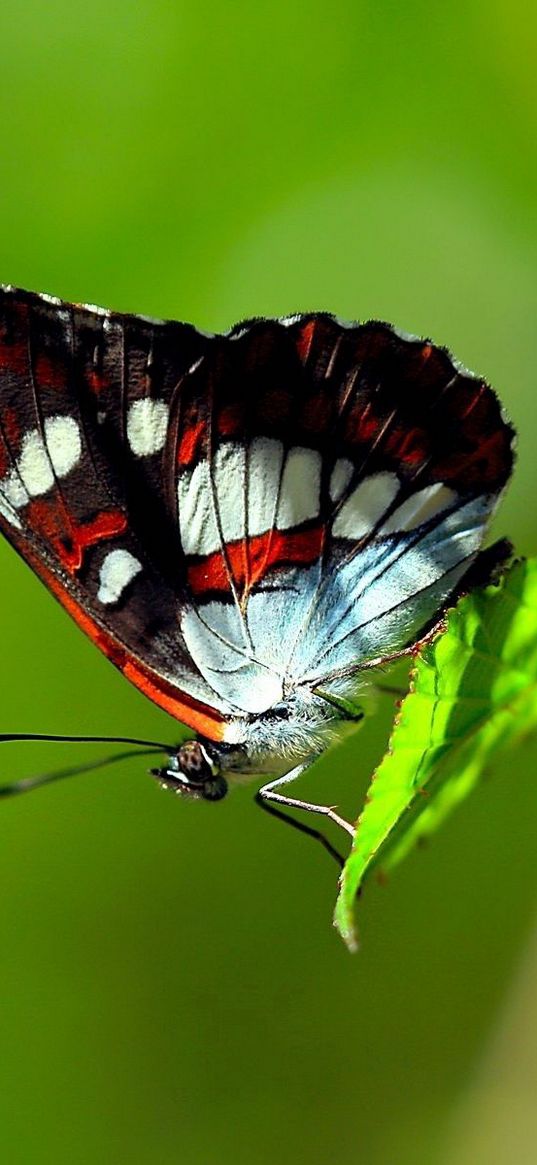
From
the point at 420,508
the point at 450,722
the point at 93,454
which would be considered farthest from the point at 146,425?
the point at 450,722

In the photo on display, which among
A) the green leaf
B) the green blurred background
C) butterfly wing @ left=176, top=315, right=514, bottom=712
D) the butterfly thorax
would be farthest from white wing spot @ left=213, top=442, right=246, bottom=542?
the green blurred background

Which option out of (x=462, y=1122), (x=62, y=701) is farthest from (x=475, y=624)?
(x=62, y=701)

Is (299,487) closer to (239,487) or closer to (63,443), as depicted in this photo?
(239,487)

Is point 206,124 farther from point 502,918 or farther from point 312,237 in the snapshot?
point 502,918

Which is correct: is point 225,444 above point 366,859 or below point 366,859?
above

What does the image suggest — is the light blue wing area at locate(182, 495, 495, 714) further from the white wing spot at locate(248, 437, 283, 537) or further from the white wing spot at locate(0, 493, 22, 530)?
the white wing spot at locate(0, 493, 22, 530)

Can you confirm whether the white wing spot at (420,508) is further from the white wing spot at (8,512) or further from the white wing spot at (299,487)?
the white wing spot at (8,512)
